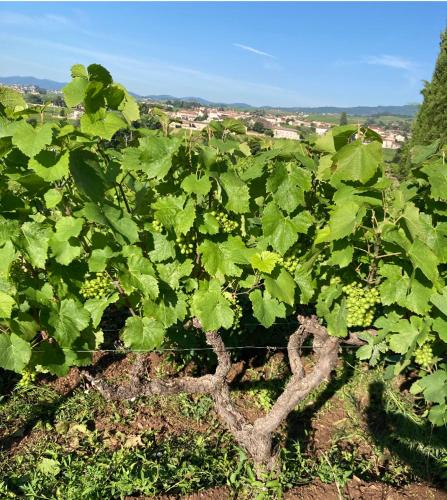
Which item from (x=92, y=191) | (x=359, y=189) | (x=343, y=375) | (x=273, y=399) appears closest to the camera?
(x=92, y=191)

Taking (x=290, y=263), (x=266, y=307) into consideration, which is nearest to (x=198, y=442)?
(x=266, y=307)

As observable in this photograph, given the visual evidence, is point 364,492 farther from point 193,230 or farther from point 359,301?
point 193,230

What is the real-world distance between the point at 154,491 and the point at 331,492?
125cm

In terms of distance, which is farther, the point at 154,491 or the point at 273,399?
the point at 273,399

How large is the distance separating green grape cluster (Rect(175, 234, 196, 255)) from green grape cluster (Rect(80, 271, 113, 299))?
518 millimetres

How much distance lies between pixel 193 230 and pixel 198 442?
2.03 meters

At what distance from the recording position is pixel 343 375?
16.2 ft

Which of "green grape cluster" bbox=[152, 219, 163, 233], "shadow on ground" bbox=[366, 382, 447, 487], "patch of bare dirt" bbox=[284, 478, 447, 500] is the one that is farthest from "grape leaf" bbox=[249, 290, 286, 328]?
"shadow on ground" bbox=[366, 382, 447, 487]

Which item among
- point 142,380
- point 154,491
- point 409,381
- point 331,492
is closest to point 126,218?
point 142,380

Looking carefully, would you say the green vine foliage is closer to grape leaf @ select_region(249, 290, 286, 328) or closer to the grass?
grape leaf @ select_region(249, 290, 286, 328)

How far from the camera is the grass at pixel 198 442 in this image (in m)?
3.26

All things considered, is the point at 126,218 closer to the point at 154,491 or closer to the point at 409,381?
the point at 154,491

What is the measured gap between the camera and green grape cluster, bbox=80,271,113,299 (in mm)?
2826

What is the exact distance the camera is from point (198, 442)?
12.6 feet
